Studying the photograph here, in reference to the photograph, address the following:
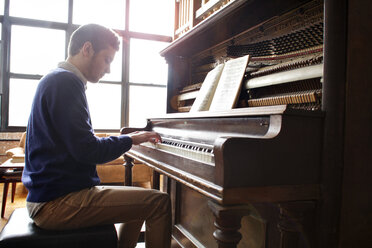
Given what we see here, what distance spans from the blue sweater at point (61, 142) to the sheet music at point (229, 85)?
2.18 ft

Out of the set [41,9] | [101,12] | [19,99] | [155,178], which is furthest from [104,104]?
[155,178]

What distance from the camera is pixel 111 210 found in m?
1.53

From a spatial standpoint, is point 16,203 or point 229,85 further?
point 16,203

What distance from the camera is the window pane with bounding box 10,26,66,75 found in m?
6.04

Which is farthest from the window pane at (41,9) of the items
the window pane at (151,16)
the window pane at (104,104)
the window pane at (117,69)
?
the window pane at (104,104)

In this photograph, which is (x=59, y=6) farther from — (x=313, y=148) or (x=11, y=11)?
(x=313, y=148)

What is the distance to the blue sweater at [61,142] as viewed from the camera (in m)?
1.46

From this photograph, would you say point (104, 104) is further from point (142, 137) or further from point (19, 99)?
point (142, 137)

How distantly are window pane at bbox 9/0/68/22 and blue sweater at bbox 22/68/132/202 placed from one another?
5404mm

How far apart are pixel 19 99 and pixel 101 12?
2.42 metres

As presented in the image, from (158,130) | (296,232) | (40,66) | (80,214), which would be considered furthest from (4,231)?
(40,66)

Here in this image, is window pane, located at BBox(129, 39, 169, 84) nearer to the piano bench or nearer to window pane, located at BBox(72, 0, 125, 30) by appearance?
window pane, located at BBox(72, 0, 125, 30)

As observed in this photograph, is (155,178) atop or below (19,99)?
below

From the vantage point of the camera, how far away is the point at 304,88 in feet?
5.02
